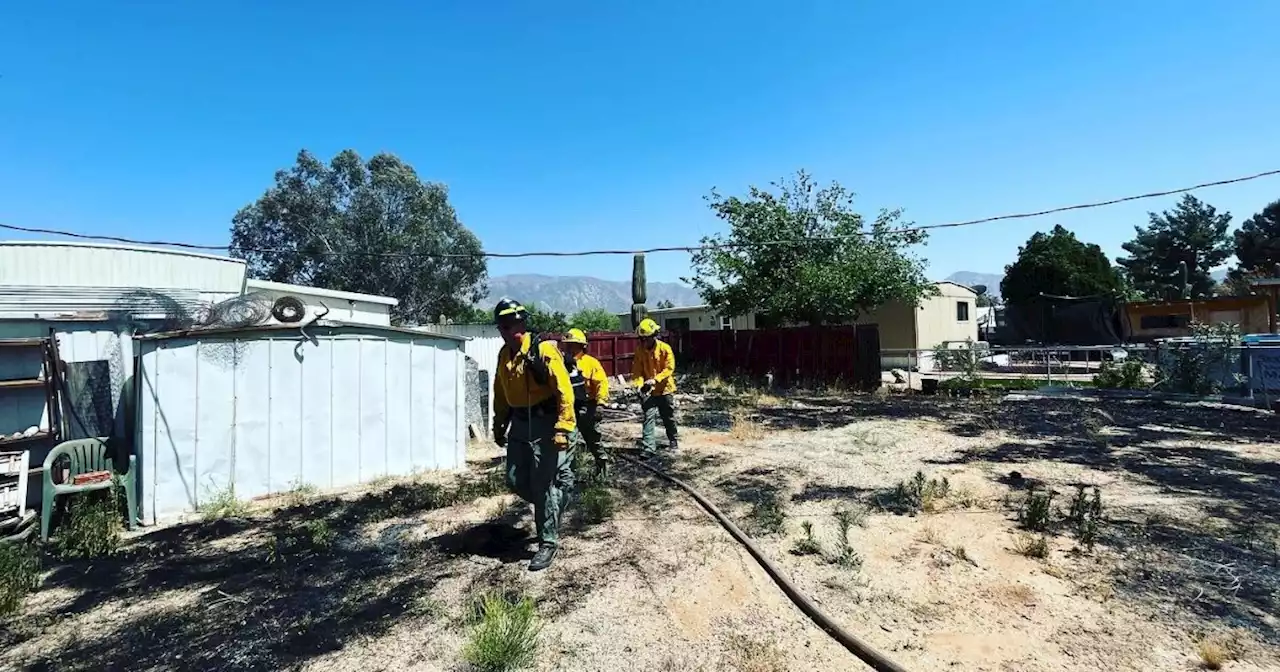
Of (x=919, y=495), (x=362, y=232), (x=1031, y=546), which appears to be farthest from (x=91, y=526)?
(x=362, y=232)

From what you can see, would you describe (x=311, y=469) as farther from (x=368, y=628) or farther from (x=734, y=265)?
(x=734, y=265)

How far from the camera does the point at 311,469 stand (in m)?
6.78

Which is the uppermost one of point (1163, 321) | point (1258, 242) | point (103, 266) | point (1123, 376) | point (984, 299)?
point (1258, 242)

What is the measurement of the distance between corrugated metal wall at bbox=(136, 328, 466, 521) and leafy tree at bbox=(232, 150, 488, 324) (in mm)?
28129

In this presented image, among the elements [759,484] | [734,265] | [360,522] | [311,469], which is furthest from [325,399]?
[734,265]

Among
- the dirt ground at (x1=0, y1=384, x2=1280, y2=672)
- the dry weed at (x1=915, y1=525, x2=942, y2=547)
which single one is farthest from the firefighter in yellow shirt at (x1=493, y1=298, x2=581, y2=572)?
the dry weed at (x1=915, y1=525, x2=942, y2=547)

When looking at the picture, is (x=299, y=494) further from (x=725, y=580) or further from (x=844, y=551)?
(x=844, y=551)

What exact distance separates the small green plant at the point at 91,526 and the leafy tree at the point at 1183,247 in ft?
162

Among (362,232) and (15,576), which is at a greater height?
(362,232)

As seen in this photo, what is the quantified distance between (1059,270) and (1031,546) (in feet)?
111

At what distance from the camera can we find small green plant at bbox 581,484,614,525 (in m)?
5.64

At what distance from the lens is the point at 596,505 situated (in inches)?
228

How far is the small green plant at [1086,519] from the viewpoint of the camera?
15.1 feet

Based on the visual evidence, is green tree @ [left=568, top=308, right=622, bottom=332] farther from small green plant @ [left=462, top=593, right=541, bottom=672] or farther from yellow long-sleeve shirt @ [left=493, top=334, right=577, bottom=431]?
small green plant @ [left=462, top=593, right=541, bottom=672]
